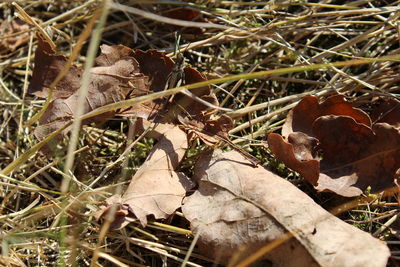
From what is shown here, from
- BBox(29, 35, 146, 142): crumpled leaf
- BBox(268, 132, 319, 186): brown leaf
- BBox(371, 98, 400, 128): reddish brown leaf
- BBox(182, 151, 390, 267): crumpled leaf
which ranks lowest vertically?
BBox(182, 151, 390, 267): crumpled leaf

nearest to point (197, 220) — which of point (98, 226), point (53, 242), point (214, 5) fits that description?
point (98, 226)

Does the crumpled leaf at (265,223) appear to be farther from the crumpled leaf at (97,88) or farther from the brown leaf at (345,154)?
the crumpled leaf at (97,88)

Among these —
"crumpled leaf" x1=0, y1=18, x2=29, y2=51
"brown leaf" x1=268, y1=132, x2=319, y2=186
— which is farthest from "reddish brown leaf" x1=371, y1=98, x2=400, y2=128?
"crumpled leaf" x1=0, y1=18, x2=29, y2=51

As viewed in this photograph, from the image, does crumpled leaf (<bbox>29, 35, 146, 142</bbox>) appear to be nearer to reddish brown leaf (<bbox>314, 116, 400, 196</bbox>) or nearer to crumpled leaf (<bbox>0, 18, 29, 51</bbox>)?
crumpled leaf (<bbox>0, 18, 29, 51</bbox>)

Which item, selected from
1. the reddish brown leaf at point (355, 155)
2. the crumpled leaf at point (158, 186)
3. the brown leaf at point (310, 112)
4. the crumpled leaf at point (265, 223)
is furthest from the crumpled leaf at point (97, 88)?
the reddish brown leaf at point (355, 155)

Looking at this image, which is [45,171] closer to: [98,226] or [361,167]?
[98,226]

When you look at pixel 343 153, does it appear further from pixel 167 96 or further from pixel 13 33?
pixel 13 33
